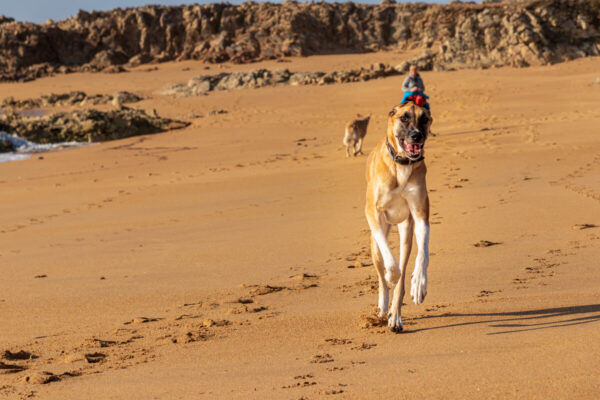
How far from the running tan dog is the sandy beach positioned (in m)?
0.36

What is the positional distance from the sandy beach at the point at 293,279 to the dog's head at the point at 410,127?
3.90 feet

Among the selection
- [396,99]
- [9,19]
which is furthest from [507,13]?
[9,19]

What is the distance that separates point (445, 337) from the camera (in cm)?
433

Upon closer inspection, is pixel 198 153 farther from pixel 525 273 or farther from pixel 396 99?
pixel 525 273

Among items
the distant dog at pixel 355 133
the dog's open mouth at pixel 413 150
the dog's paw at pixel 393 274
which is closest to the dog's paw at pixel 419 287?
the dog's paw at pixel 393 274

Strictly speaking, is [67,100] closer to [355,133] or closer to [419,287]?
[355,133]

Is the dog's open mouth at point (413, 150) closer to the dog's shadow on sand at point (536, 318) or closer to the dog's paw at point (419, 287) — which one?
the dog's paw at point (419, 287)

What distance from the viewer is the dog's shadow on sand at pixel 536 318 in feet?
14.3

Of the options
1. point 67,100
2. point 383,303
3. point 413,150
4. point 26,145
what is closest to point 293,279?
point 383,303

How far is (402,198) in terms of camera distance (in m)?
4.68

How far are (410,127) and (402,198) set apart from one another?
51cm

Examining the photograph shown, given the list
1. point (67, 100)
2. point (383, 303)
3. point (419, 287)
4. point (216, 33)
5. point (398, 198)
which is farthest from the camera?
point (216, 33)

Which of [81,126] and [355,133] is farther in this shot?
[81,126]

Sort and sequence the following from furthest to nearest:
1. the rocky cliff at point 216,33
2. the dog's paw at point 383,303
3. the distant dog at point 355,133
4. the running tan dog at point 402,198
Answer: the rocky cliff at point 216,33
the distant dog at point 355,133
the dog's paw at point 383,303
the running tan dog at point 402,198
